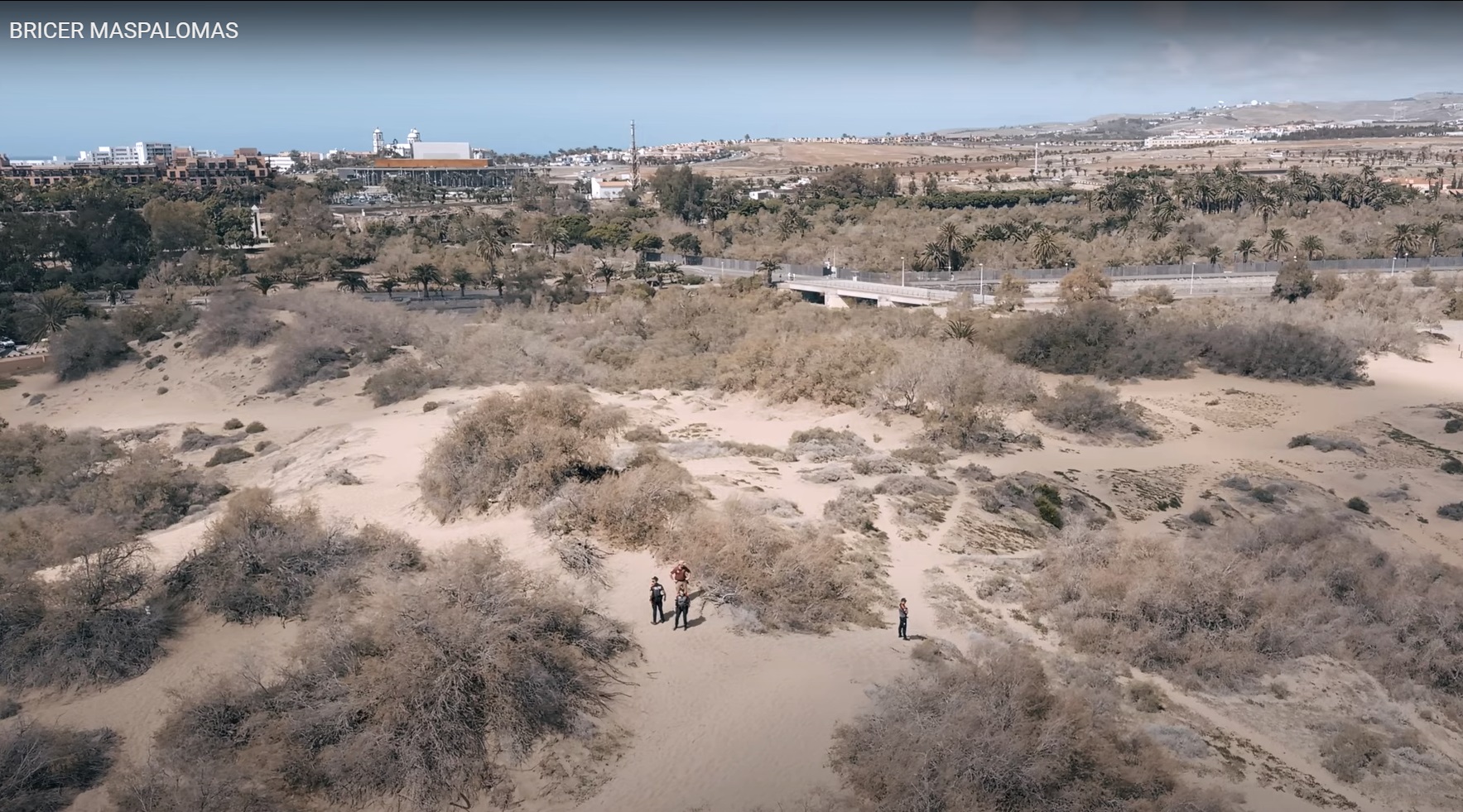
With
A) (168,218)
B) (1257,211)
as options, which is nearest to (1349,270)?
(1257,211)

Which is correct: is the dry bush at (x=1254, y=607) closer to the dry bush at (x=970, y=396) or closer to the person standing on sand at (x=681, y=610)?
the person standing on sand at (x=681, y=610)

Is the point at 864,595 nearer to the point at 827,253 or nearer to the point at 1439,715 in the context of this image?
the point at 1439,715

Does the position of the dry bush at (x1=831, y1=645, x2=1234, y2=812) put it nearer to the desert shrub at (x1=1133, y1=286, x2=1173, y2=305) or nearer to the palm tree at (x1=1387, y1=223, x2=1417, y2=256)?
the desert shrub at (x1=1133, y1=286, x2=1173, y2=305)

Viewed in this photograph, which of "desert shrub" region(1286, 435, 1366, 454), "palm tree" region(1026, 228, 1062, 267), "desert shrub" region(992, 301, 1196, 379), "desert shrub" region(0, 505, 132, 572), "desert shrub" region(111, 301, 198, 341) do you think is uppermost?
"palm tree" region(1026, 228, 1062, 267)

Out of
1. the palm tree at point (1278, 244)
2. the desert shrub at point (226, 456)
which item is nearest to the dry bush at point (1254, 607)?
the desert shrub at point (226, 456)

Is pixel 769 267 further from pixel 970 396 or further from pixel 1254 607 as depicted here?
pixel 1254 607

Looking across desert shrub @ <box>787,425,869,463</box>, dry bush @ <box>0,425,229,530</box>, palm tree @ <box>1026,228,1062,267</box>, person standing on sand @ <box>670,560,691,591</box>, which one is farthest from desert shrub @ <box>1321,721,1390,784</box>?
palm tree @ <box>1026,228,1062,267</box>

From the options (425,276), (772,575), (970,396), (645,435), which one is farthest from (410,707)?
(425,276)
